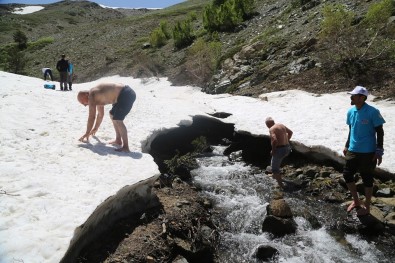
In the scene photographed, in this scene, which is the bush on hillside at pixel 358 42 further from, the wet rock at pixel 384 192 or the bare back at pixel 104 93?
the bare back at pixel 104 93

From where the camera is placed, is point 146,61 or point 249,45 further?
point 146,61

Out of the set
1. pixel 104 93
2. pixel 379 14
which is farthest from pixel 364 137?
pixel 379 14

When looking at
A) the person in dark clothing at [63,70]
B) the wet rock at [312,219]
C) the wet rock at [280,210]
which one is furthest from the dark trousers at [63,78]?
the wet rock at [312,219]

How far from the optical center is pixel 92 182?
7320 millimetres

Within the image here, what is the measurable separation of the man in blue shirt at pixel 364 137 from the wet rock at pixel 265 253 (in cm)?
262

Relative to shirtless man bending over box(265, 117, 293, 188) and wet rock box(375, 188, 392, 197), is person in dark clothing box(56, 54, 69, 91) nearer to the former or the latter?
shirtless man bending over box(265, 117, 293, 188)

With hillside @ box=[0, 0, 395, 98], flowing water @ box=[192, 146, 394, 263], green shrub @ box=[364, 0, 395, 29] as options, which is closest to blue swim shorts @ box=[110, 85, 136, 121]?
flowing water @ box=[192, 146, 394, 263]

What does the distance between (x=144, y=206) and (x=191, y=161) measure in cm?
491

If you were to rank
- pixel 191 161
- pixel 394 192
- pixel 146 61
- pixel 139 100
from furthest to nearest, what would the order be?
pixel 146 61, pixel 139 100, pixel 191 161, pixel 394 192

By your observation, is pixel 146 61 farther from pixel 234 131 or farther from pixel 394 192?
pixel 394 192

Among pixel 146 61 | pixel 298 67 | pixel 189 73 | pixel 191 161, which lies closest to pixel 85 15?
pixel 146 61

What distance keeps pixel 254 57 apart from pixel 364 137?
20.8 metres

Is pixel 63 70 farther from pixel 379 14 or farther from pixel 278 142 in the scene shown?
pixel 379 14

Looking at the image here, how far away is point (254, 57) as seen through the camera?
27.6 meters
